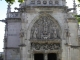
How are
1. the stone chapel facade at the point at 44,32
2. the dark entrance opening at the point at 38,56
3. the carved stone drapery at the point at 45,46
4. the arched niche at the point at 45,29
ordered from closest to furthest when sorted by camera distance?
1. the stone chapel facade at the point at 44,32
2. the carved stone drapery at the point at 45,46
3. the arched niche at the point at 45,29
4. the dark entrance opening at the point at 38,56

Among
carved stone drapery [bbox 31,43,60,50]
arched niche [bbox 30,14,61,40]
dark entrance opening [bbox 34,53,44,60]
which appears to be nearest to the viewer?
carved stone drapery [bbox 31,43,60,50]

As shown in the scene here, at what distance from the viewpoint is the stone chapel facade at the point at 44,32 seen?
23.7 meters

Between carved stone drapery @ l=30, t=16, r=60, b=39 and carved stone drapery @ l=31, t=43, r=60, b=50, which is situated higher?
carved stone drapery @ l=30, t=16, r=60, b=39

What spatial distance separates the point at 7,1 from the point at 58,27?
15241mm

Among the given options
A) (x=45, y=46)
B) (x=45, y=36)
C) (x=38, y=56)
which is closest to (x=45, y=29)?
(x=45, y=36)

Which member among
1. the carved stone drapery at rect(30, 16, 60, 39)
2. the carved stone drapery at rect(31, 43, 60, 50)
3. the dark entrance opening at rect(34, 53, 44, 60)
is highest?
the carved stone drapery at rect(30, 16, 60, 39)

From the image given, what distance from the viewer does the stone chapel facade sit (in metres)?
23.7

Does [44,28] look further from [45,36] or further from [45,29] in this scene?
[45,36]

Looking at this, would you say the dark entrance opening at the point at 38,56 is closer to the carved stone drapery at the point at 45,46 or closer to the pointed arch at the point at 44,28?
the carved stone drapery at the point at 45,46

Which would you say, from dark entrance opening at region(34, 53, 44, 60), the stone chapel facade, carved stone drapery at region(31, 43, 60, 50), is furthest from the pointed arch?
dark entrance opening at region(34, 53, 44, 60)

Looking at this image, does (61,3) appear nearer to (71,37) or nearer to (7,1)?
(71,37)

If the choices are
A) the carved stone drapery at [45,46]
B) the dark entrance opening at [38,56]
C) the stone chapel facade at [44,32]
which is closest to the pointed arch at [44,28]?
the stone chapel facade at [44,32]

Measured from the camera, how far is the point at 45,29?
78.8ft

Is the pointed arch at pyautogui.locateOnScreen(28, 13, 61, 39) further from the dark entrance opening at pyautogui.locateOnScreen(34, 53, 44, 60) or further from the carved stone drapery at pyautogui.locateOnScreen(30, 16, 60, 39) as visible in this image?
the dark entrance opening at pyautogui.locateOnScreen(34, 53, 44, 60)
